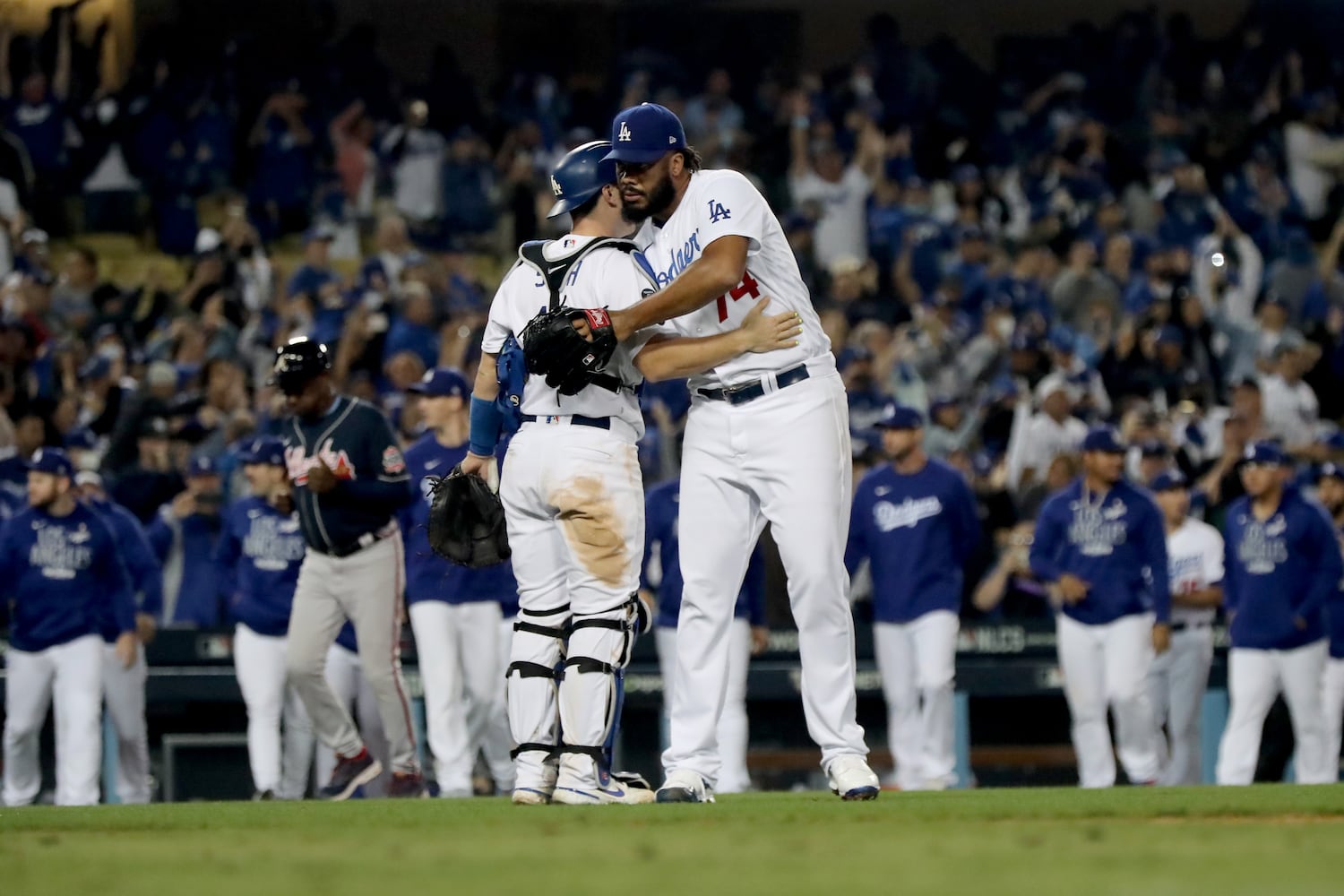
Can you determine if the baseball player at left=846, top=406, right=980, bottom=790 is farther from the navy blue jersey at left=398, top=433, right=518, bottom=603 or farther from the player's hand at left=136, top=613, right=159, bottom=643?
the player's hand at left=136, top=613, right=159, bottom=643

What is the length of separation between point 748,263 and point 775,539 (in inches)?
34.7

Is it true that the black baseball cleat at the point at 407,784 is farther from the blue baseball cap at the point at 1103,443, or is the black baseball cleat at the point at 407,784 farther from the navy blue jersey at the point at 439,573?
the blue baseball cap at the point at 1103,443

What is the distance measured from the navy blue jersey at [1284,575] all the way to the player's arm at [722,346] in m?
6.40

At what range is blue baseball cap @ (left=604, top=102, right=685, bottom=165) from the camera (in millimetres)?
6410

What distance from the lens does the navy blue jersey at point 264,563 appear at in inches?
450

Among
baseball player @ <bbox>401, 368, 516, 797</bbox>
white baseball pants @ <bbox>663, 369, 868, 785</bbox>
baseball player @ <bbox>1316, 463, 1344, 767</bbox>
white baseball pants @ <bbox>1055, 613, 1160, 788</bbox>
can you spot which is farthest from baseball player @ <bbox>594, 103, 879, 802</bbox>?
baseball player @ <bbox>1316, 463, 1344, 767</bbox>

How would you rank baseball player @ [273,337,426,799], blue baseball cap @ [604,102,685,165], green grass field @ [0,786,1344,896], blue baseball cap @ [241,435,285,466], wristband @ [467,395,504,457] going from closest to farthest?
green grass field @ [0,786,1344,896] → blue baseball cap @ [604,102,685,165] → wristband @ [467,395,504,457] → baseball player @ [273,337,426,799] → blue baseball cap @ [241,435,285,466]

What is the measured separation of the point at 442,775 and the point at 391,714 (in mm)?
1464

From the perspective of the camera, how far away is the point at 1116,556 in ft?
38.3

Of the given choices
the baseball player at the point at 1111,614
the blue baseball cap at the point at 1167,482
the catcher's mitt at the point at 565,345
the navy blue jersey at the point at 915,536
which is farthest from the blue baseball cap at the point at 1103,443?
the catcher's mitt at the point at 565,345

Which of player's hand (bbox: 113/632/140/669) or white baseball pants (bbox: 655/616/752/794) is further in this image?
player's hand (bbox: 113/632/140/669)

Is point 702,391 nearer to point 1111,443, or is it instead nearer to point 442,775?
point 442,775

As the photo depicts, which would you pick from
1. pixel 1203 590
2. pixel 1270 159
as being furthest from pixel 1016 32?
pixel 1203 590

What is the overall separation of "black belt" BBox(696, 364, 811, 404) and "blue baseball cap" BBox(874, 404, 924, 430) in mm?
5322
